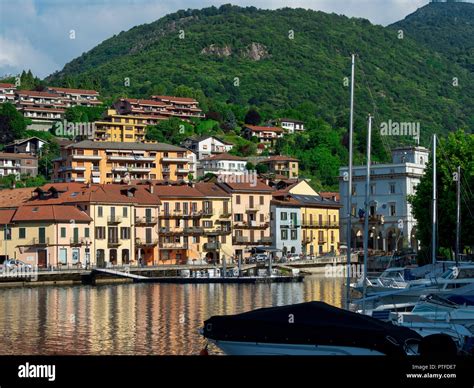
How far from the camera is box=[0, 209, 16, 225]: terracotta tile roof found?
85938mm

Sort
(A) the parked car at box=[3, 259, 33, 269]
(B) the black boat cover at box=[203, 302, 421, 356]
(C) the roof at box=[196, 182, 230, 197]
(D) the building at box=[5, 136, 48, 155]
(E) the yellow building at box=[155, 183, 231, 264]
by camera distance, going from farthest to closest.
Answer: (D) the building at box=[5, 136, 48, 155] → (C) the roof at box=[196, 182, 230, 197] → (E) the yellow building at box=[155, 183, 231, 264] → (A) the parked car at box=[3, 259, 33, 269] → (B) the black boat cover at box=[203, 302, 421, 356]

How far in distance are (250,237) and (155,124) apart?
81.0 m

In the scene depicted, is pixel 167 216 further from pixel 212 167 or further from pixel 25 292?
pixel 212 167

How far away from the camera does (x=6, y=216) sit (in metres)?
86.9

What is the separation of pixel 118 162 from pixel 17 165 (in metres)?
15.3

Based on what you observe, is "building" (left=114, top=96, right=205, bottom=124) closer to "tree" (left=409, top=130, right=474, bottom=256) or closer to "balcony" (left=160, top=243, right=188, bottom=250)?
"balcony" (left=160, top=243, right=188, bottom=250)

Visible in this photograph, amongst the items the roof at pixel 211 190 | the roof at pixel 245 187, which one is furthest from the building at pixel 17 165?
the roof at pixel 245 187

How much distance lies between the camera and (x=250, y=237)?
336 feet

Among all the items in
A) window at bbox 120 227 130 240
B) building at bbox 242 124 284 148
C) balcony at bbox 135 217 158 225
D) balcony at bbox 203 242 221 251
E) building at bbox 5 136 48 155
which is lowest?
balcony at bbox 203 242 221 251

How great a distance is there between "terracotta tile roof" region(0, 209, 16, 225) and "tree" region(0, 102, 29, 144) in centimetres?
8131

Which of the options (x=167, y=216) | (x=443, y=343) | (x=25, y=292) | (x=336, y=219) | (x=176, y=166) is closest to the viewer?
(x=443, y=343)

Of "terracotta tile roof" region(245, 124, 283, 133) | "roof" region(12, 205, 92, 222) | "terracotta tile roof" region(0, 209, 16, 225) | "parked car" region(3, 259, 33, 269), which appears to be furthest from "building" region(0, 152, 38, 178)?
"parked car" region(3, 259, 33, 269)

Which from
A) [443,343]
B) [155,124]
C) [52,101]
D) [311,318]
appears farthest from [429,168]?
[52,101]

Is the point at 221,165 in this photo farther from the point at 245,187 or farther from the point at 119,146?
the point at 245,187
